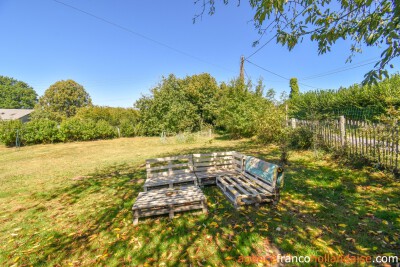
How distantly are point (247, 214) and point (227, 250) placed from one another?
41.9 inches

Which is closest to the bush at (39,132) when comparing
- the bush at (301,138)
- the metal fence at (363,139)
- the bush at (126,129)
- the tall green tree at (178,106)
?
the bush at (126,129)

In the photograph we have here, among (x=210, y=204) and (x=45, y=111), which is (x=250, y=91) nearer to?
(x=210, y=204)

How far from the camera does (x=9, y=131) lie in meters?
16.8

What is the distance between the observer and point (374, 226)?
10.2 feet

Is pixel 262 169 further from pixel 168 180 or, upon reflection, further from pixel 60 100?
pixel 60 100

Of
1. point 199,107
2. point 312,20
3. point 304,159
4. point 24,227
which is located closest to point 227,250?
point 312,20

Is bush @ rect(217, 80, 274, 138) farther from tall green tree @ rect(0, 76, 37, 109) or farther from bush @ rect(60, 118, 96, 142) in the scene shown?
tall green tree @ rect(0, 76, 37, 109)

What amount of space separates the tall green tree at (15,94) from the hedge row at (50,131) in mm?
59531

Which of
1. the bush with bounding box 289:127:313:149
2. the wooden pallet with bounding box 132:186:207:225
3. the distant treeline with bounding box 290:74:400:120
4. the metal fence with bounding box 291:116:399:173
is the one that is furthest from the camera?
the distant treeline with bounding box 290:74:400:120

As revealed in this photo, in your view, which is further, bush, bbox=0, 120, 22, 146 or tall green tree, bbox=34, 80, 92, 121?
tall green tree, bbox=34, 80, 92, 121

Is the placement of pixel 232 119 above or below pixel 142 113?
below

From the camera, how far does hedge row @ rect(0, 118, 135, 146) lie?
17.0 meters

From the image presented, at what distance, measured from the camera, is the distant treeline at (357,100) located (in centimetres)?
1312

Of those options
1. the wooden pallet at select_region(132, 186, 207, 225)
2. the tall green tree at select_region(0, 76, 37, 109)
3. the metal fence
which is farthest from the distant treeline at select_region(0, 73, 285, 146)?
the tall green tree at select_region(0, 76, 37, 109)
